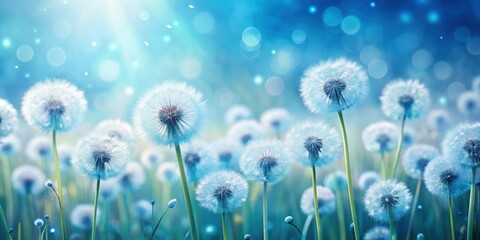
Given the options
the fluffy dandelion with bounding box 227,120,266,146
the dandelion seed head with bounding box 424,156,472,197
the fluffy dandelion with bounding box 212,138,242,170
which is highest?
the fluffy dandelion with bounding box 227,120,266,146

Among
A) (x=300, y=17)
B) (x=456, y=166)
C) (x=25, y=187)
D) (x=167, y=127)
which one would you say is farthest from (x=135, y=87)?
(x=456, y=166)

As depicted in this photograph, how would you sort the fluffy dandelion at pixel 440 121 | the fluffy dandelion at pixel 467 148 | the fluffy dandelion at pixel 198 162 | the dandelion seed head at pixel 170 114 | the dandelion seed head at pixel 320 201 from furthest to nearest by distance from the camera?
the fluffy dandelion at pixel 440 121
the fluffy dandelion at pixel 198 162
the dandelion seed head at pixel 320 201
the dandelion seed head at pixel 170 114
the fluffy dandelion at pixel 467 148

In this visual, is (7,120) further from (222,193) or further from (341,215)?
(341,215)

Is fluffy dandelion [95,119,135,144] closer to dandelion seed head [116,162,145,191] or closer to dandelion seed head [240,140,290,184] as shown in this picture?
dandelion seed head [116,162,145,191]

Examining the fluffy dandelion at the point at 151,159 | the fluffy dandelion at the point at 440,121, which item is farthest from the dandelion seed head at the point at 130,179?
the fluffy dandelion at the point at 440,121

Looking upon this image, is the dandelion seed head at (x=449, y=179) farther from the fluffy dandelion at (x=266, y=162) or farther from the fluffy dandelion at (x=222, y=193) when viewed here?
the fluffy dandelion at (x=222, y=193)

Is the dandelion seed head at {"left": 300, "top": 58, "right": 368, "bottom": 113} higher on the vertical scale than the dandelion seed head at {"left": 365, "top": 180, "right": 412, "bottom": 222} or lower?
higher

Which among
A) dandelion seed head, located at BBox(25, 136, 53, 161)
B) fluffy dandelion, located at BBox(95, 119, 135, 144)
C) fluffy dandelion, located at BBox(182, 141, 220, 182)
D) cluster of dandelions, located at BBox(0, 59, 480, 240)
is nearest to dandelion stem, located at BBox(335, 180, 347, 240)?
cluster of dandelions, located at BBox(0, 59, 480, 240)
